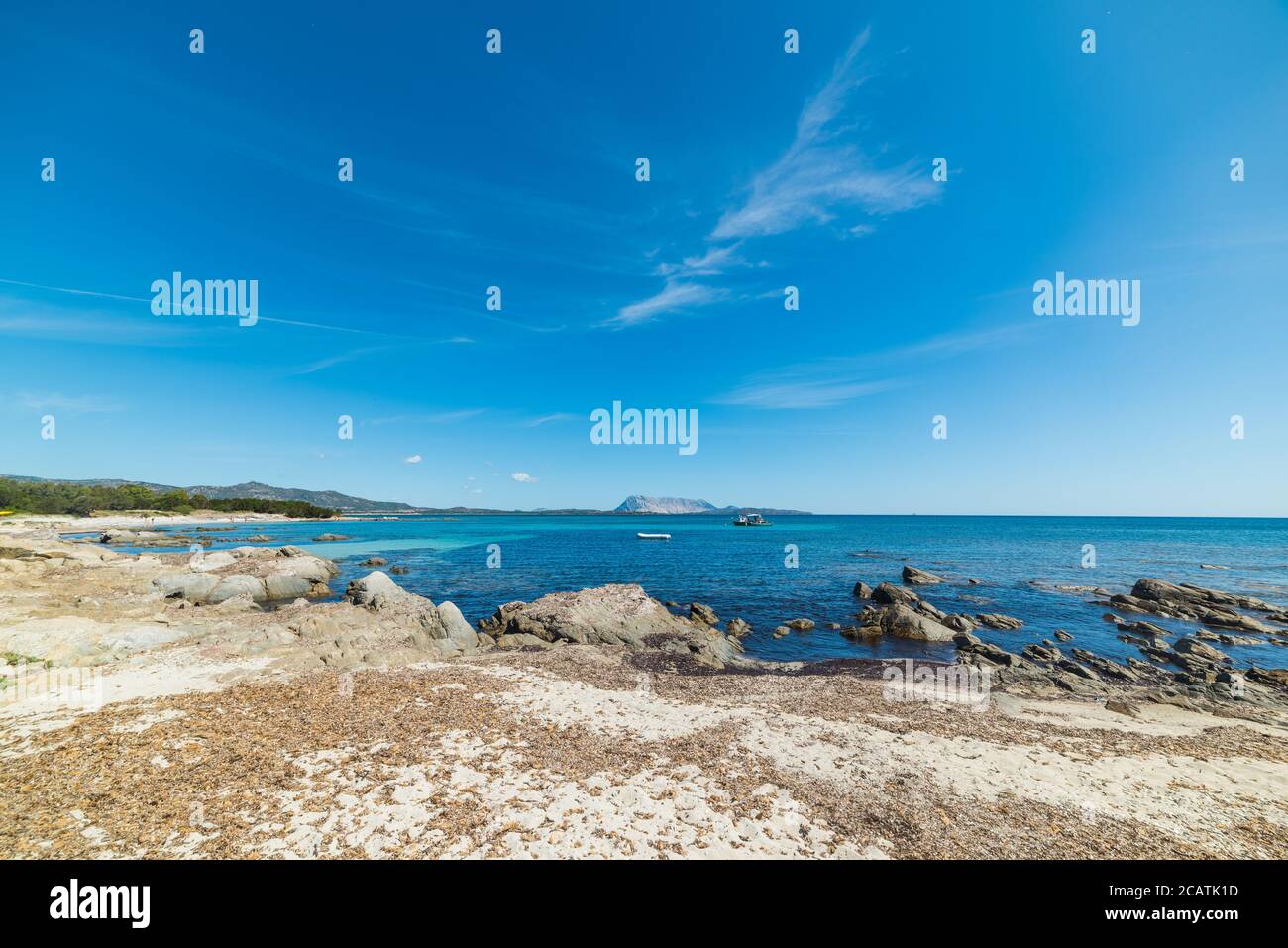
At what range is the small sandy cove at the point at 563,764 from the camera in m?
6.70

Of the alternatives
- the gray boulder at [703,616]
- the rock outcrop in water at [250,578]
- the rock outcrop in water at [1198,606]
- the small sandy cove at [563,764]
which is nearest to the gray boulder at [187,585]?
the rock outcrop in water at [250,578]

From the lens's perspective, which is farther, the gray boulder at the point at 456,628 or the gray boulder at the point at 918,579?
the gray boulder at the point at 918,579

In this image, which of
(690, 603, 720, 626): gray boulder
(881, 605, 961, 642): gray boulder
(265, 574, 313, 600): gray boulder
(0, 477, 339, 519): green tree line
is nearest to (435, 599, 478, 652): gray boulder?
(690, 603, 720, 626): gray boulder

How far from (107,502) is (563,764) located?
178 m

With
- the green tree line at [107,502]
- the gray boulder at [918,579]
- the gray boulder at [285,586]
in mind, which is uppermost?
the green tree line at [107,502]

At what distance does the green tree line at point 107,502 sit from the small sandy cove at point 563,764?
14341 centimetres

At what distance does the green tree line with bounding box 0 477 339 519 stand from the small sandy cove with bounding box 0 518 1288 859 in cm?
14341

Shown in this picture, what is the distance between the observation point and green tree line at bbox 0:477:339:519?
103250 mm

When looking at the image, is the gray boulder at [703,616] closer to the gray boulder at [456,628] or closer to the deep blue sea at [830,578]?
the deep blue sea at [830,578]

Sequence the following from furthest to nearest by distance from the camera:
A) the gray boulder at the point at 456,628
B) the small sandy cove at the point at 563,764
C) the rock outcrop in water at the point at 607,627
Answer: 1. the rock outcrop in water at the point at 607,627
2. the gray boulder at the point at 456,628
3. the small sandy cove at the point at 563,764
